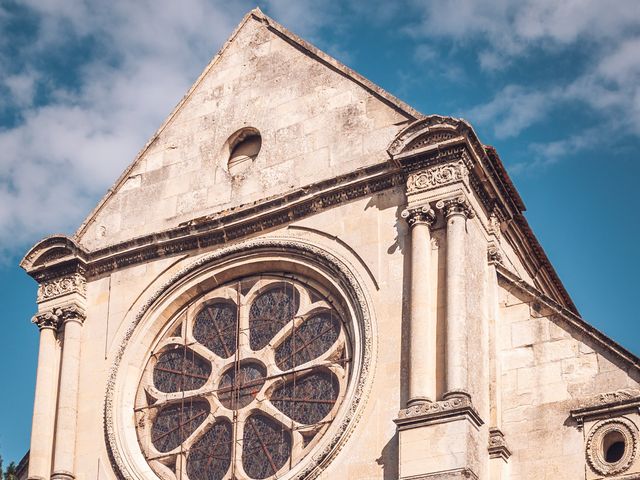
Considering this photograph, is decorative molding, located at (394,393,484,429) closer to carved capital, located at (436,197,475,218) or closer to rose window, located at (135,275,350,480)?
rose window, located at (135,275,350,480)

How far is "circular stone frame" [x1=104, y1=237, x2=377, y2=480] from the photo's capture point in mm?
21594

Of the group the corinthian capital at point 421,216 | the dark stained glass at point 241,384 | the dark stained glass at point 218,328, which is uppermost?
the corinthian capital at point 421,216

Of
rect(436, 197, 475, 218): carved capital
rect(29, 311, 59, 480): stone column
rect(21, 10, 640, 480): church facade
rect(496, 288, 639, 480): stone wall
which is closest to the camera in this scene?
rect(496, 288, 639, 480): stone wall

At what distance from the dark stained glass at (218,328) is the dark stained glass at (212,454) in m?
1.22

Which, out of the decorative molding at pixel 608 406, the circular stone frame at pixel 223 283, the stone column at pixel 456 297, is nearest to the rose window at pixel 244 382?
the circular stone frame at pixel 223 283

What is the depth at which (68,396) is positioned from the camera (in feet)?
79.5

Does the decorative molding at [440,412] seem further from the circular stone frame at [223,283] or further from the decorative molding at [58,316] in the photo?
the decorative molding at [58,316]

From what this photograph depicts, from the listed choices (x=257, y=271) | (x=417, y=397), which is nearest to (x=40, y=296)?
(x=257, y=271)

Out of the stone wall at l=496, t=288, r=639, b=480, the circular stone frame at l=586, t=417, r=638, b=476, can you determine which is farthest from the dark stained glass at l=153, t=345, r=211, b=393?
the circular stone frame at l=586, t=417, r=638, b=476

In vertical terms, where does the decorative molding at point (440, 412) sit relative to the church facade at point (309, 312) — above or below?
below

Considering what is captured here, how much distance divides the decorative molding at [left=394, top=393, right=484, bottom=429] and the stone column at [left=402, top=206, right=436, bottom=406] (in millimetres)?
156

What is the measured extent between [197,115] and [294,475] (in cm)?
717

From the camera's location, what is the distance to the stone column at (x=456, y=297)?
2075cm

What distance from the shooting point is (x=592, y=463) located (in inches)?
810
